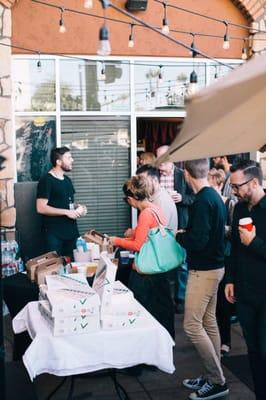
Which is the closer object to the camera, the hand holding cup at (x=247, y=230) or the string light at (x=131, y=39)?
the hand holding cup at (x=247, y=230)

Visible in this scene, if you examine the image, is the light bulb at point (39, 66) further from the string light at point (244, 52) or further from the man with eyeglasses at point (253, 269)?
the man with eyeglasses at point (253, 269)

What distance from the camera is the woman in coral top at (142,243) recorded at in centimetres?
445

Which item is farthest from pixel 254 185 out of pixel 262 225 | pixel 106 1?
pixel 106 1

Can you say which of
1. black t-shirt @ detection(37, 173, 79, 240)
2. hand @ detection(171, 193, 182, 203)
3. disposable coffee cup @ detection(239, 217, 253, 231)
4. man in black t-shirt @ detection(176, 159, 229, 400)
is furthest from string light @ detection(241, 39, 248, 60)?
disposable coffee cup @ detection(239, 217, 253, 231)

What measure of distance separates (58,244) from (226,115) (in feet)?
14.1

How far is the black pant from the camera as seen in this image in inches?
181

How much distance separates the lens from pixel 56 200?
6.17m

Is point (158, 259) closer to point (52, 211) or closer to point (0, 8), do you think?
point (52, 211)

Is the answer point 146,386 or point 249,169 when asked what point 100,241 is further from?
point 249,169

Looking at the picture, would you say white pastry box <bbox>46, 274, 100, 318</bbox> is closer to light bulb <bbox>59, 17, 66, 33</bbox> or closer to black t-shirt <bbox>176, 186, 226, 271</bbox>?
black t-shirt <bbox>176, 186, 226, 271</bbox>

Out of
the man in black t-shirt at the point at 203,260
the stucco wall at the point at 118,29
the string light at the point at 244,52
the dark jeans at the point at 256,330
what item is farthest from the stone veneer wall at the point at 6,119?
the dark jeans at the point at 256,330

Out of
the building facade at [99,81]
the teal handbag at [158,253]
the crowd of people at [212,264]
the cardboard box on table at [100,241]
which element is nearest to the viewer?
the crowd of people at [212,264]

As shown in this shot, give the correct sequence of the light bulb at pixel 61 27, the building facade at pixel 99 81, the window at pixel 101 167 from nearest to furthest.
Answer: the light bulb at pixel 61 27 → the building facade at pixel 99 81 → the window at pixel 101 167

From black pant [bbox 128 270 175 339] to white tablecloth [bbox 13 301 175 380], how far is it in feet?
3.97
